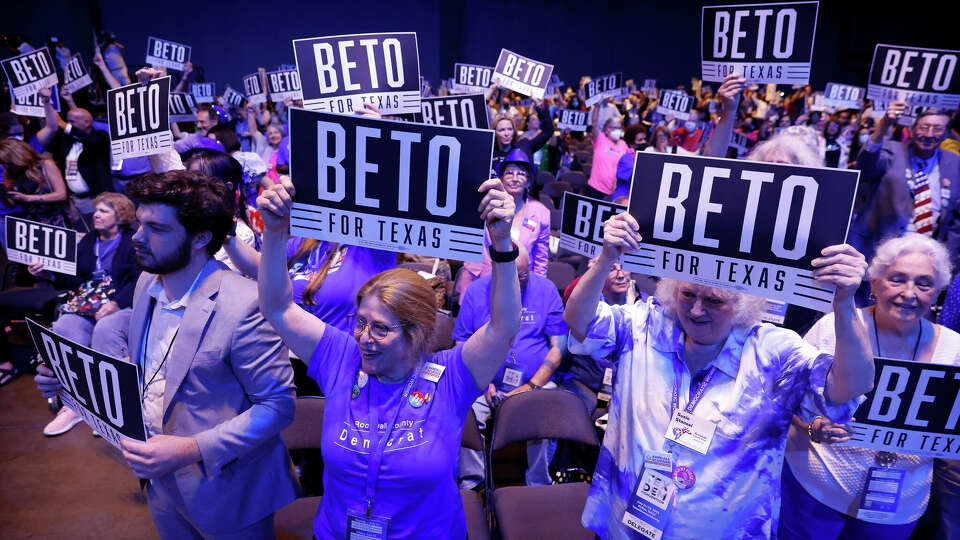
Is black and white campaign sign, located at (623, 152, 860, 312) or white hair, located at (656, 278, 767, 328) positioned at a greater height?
black and white campaign sign, located at (623, 152, 860, 312)

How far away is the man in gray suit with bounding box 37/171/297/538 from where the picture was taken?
2.02 metres

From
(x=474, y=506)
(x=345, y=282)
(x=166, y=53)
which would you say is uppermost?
(x=166, y=53)

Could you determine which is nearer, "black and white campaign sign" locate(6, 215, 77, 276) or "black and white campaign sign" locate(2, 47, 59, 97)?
"black and white campaign sign" locate(6, 215, 77, 276)

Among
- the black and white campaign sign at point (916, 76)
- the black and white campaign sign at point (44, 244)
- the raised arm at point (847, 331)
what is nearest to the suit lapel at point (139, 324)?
the raised arm at point (847, 331)

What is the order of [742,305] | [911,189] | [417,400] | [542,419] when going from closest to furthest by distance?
[742,305]
[417,400]
[542,419]
[911,189]

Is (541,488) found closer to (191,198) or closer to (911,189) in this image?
(191,198)

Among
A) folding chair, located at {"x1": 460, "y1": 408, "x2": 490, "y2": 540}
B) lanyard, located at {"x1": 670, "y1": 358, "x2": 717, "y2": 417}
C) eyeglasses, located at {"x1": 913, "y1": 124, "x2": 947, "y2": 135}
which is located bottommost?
folding chair, located at {"x1": 460, "y1": 408, "x2": 490, "y2": 540}

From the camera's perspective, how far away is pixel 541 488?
3.03 meters

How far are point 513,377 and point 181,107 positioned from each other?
23.5 ft

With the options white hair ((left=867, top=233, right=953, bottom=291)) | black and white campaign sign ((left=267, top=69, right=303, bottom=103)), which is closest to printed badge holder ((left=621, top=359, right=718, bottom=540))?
white hair ((left=867, top=233, right=953, bottom=291))

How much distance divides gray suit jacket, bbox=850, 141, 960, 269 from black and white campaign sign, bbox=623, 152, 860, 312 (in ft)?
12.9

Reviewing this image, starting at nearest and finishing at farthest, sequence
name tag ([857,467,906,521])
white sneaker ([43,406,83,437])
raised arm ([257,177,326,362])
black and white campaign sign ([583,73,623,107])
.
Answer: raised arm ([257,177,326,362]), name tag ([857,467,906,521]), white sneaker ([43,406,83,437]), black and white campaign sign ([583,73,623,107])

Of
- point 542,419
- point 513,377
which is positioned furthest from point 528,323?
point 542,419

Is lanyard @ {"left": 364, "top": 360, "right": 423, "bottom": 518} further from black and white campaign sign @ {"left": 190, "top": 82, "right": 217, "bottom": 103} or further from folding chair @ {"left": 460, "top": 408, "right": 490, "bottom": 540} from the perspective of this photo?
black and white campaign sign @ {"left": 190, "top": 82, "right": 217, "bottom": 103}
